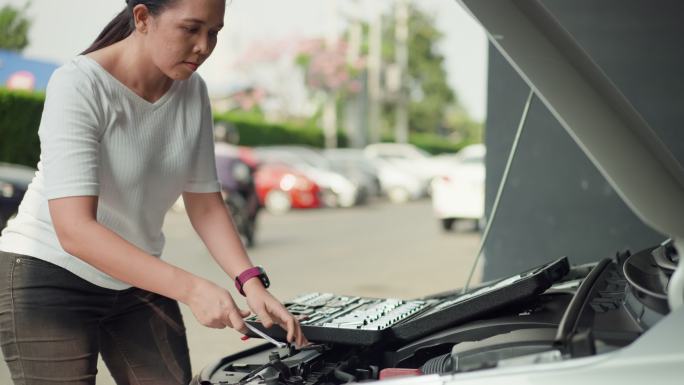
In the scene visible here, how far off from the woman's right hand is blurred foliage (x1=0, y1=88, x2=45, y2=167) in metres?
17.8

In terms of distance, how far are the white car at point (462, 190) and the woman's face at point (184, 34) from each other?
42.7 ft

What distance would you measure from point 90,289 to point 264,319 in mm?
441

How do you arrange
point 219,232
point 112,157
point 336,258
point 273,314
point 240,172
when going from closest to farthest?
point 273,314
point 112,157
point 219,232
point 336,258
point 240,172

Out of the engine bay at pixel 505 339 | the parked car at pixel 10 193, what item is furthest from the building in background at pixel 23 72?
the engine bay at pixel 505 339

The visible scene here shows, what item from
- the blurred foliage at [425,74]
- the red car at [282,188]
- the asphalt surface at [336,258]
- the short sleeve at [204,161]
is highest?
the blurred foliage at [425,74]

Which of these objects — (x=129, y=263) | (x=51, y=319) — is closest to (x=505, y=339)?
(x=129, y=263)

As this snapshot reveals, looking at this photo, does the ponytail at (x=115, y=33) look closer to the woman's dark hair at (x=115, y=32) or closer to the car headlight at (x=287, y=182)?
the woman's dark hair at (x=115, y=32)

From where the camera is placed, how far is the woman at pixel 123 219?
1826 millimetres

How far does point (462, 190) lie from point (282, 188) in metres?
5.75

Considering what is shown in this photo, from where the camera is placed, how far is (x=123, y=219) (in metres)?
2.10

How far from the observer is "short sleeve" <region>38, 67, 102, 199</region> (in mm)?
1837

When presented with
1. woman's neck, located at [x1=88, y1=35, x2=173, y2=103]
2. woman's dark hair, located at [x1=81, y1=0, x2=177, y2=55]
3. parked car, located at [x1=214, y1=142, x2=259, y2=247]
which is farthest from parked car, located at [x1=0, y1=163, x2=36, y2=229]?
woman's neck, located at [x1=88, y1=35, x2=173, y2=103]

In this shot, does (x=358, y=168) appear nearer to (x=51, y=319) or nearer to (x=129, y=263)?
(x=51, y=319)

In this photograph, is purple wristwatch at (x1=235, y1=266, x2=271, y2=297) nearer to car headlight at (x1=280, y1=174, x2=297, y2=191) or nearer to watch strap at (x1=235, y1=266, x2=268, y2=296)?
watch strap at (x1=235, y1=266, x2=268, y2=296)
